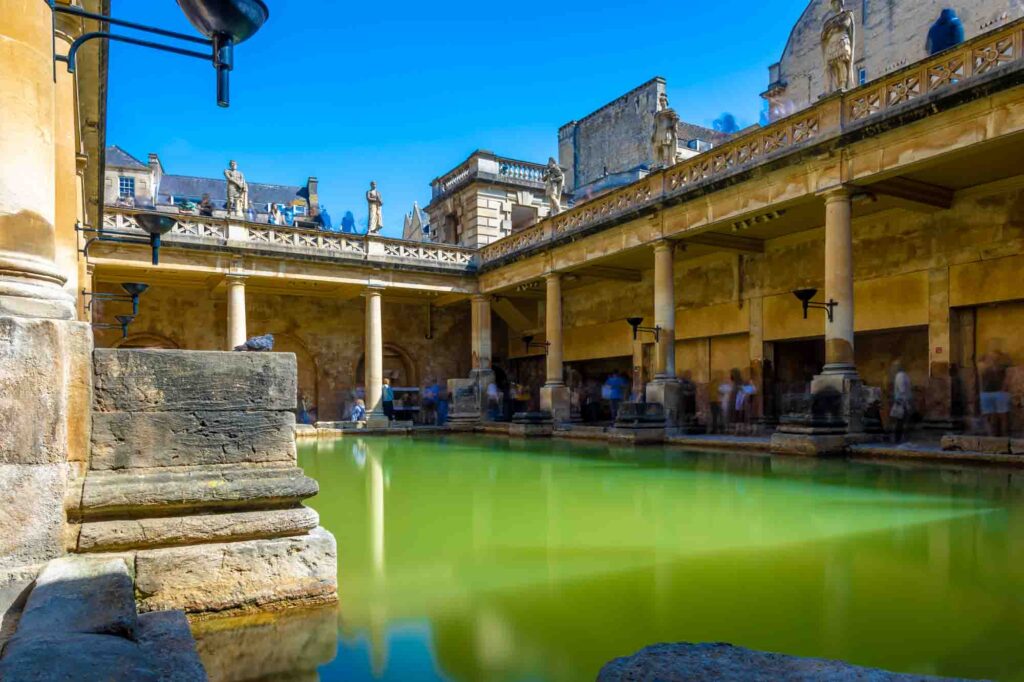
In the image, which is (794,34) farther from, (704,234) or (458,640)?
(458,640)

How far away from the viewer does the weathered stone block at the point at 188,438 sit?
10.3 feet

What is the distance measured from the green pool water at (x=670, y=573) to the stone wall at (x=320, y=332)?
1691 cm

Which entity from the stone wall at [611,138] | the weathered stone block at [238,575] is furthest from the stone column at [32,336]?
the stone wall at [611,138]

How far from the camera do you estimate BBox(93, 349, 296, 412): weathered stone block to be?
123 inches

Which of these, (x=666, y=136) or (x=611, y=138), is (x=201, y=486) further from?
(x=611, y=138)

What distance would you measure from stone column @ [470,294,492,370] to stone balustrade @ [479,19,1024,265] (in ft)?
17.9

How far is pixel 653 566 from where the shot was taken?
3.89 metres

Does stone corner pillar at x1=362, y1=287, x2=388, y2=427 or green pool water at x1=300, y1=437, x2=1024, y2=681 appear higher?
stone corner pillar at x1=362, y1=287, x2=388, y2=427

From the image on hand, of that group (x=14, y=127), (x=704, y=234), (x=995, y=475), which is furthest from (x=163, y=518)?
(x=704, y=234)

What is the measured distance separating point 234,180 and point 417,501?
16087mm

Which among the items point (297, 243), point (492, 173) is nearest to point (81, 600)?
point (297, 243)

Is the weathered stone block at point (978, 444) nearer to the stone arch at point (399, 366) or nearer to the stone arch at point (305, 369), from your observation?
the stone arch at point (399, 366)

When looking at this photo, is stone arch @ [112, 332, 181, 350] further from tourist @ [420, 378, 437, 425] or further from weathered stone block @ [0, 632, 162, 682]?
weathered stone block @ [0, 632, 162, 682]

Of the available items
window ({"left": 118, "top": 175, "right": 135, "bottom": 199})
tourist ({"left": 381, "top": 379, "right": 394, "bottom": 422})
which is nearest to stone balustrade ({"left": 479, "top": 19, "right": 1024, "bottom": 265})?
tourist ({"left": 381, "top": 379, "right": 394, "bottom": 422})
